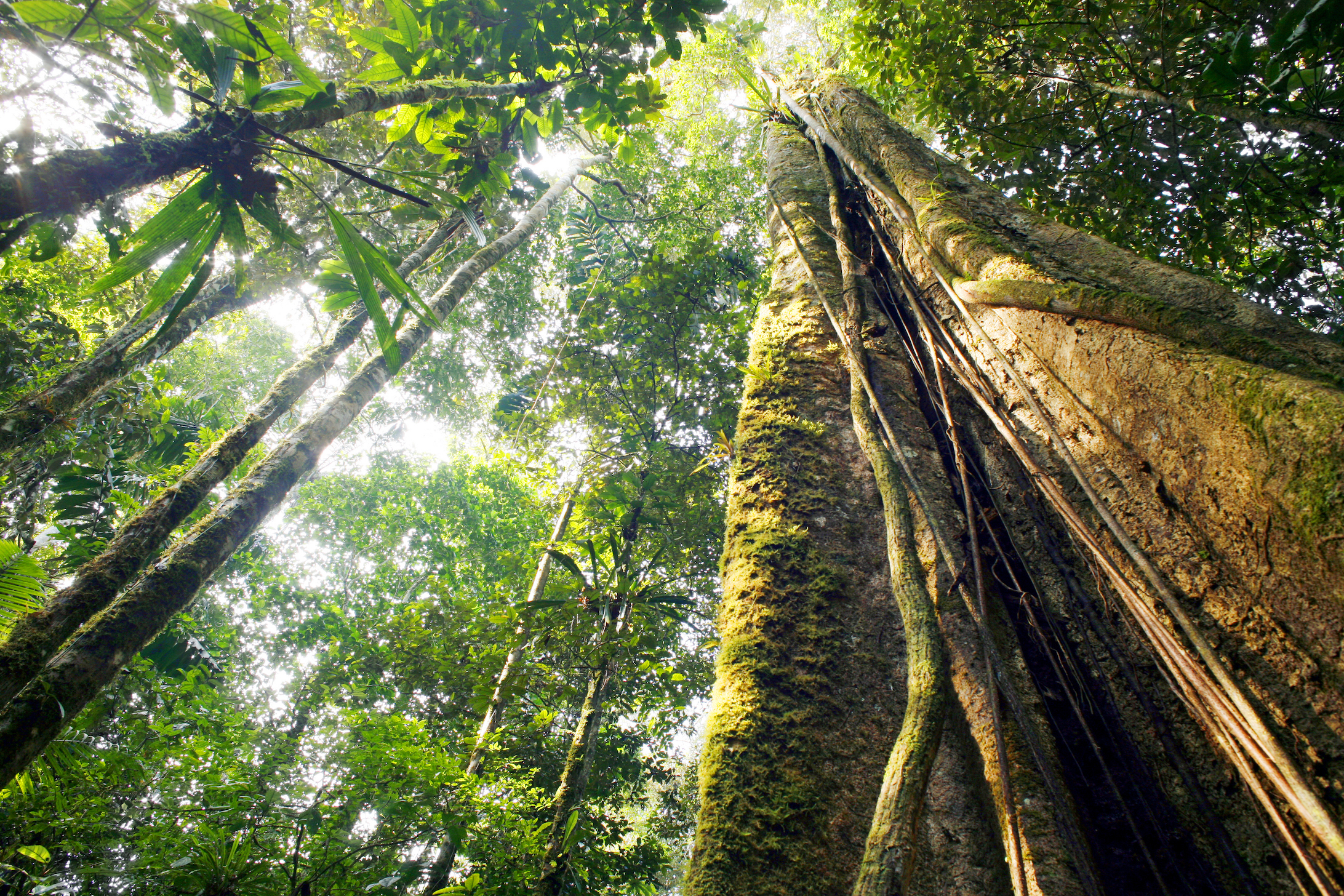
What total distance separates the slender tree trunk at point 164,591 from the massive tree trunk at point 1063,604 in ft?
6.73

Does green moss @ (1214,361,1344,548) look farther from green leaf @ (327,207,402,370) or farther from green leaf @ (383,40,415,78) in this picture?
green leaf @ (383,40,415,78)

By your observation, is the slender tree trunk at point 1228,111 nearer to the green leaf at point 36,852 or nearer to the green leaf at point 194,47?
the green leaf at point 194,47

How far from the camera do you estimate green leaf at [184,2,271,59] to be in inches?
42.4

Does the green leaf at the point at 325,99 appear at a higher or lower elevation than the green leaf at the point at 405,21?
lower

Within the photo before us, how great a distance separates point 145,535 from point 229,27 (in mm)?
2423

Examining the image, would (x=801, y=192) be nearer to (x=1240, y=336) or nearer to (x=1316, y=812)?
(x=1240, y=336)

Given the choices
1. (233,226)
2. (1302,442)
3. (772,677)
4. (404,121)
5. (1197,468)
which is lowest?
(772,677)

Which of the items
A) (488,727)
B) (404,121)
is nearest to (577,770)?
(488,727)

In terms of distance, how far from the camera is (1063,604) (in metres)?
1.28

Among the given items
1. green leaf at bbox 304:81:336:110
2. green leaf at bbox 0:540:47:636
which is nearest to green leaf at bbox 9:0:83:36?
green leaf at bbox 304:81:336:110

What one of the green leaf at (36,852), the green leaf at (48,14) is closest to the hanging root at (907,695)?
the green leaf at (48,14)

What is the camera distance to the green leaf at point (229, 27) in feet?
3.53

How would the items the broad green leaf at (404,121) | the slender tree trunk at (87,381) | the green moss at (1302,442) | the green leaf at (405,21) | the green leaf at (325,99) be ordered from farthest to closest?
the slender tree trunk at (87,381) < the broad green leaf at (404,121) < the green leaf at (405,21) < the green leaf at (325,99) < the green moss at (1302,442)

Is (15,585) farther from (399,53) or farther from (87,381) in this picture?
(87,381)
